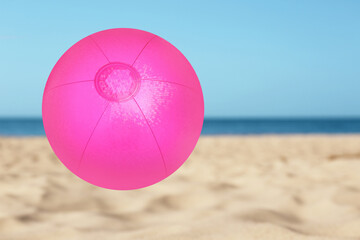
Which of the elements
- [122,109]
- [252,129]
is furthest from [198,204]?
[252,129]

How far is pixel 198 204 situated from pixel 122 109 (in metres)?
1.46

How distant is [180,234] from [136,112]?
855 mm

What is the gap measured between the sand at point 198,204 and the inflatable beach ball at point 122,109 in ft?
1.78

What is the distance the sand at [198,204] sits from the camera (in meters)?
2.34

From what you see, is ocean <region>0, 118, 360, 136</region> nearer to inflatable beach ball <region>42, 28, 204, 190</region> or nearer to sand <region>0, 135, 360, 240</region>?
sand <region>0, 135, 360, 240</region>

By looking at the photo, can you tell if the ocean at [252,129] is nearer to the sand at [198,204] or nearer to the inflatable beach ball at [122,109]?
the sand at [198,204]

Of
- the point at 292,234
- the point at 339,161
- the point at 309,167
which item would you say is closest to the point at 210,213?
the point at 292,234

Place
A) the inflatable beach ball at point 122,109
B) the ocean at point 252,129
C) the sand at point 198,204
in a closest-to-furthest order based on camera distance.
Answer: the inflatable beach ball at point 122,109 → the sand at point 198,204 → the ocean at point 252,129

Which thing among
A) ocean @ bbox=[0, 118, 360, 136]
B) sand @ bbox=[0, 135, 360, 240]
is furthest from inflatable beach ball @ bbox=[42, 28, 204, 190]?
ocean @ bbox=[0, 118, 360, 136]

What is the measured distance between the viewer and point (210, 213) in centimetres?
275

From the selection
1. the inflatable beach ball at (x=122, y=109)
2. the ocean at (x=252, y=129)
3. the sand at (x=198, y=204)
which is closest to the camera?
the inflatable beach ball at (x=122, y=109)

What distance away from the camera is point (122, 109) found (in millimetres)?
1899

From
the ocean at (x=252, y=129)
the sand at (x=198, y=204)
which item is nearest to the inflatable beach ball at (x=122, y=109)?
the sand at (x=198, y=204)

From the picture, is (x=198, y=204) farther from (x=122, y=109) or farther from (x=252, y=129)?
(x=252, y=129)
